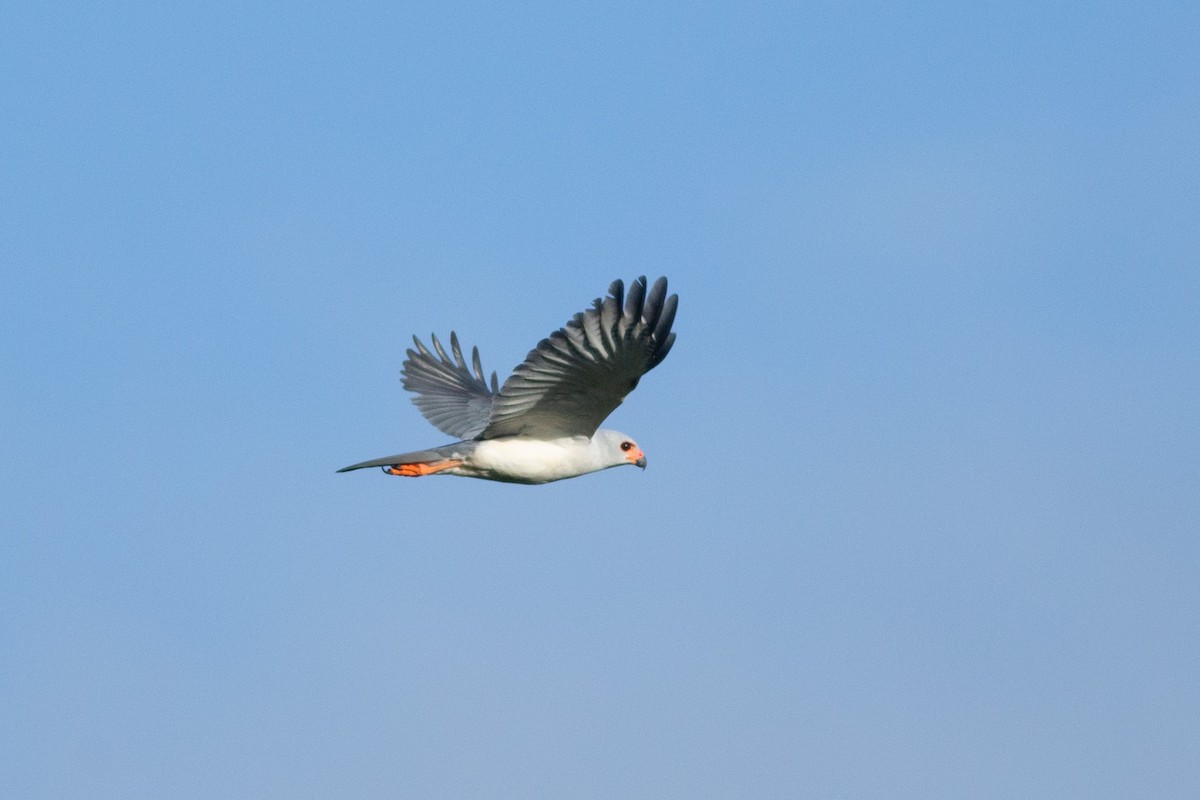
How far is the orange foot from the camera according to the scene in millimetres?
14789

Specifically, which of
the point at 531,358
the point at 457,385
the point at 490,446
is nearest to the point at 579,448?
the point at 490,446

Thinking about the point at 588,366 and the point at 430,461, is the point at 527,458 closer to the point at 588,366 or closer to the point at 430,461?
the point at 430,461

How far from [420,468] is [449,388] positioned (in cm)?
421

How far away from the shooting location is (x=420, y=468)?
14.8 metres

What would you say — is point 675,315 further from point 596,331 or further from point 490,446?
point 490,446

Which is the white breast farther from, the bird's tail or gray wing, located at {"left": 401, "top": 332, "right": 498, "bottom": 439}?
gray wing, located at {"left": 401, "top": 332, "right": 498, "bottom": 439}

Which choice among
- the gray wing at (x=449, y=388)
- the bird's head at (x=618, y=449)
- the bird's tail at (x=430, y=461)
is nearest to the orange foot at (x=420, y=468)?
the bird's tail at (x=430, y=461)

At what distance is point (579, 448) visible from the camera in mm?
15102

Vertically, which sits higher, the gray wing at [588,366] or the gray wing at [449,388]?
the gray wing at [449,388]

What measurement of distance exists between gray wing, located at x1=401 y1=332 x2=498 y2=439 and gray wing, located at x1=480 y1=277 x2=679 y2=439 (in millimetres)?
3182

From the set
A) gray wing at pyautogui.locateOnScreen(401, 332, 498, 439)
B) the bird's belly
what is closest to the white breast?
the bird's belly

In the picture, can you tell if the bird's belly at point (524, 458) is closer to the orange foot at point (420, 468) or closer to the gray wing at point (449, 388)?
the orange foot at point (420, 468)

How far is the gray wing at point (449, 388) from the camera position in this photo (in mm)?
18141

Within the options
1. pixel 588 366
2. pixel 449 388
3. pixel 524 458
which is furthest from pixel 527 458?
pixel 449 388
